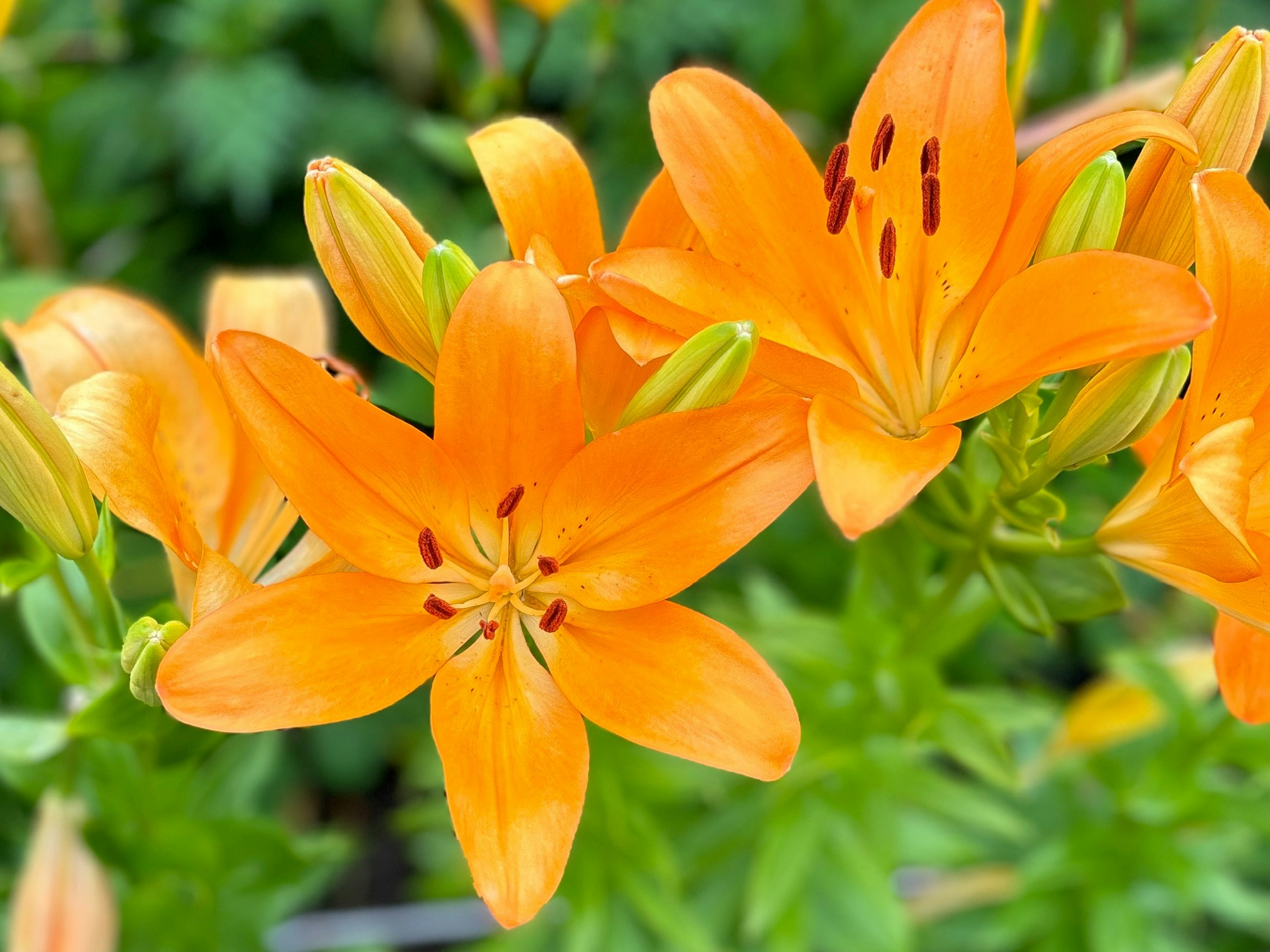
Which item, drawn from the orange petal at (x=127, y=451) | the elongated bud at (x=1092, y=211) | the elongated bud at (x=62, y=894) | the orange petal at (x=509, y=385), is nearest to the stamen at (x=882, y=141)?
the elongated bud at (x=1092, y=211)

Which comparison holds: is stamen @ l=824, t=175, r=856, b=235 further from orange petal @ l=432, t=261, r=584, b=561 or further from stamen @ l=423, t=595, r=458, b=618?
stamen @ l=423, t=595, r=458, b=618

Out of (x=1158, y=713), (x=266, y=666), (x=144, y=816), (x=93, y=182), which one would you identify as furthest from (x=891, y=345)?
(x=93, y=182)

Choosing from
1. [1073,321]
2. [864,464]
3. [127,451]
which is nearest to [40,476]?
[127,451]

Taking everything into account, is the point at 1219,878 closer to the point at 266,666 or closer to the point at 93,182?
the point at 266,666

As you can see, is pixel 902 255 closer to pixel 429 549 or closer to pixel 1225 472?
pixel 1225 472

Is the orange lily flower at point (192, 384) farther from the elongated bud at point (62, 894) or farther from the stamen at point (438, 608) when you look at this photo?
the elongated bud at point (62, 894)

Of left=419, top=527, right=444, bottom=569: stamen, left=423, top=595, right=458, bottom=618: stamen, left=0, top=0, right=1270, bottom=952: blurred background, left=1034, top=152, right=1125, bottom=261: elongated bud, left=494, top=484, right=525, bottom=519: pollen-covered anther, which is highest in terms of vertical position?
left=1034, top=152, right=1125, bottom=261: elongated bud

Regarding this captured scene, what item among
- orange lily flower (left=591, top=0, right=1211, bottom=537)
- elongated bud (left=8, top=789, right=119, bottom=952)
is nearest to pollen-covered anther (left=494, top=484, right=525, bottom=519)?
orange lily flower (left=591, top=0, right=1211, bottom=537)

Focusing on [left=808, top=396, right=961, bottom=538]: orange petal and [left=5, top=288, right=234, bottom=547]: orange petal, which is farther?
[left=5, top=288, right=234, bottom=547]: orange petal
